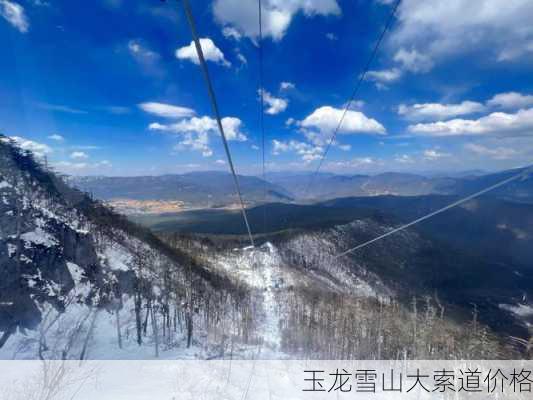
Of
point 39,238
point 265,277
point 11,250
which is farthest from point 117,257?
point 265,277

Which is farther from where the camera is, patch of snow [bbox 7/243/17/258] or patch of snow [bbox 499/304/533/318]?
patch of snow [bbox 499/304/533/318]

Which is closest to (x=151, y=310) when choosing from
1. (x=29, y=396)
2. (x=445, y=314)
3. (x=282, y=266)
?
(x=29, y=396)

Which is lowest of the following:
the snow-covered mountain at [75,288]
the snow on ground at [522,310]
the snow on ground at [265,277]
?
the snow on ground at [522,310]

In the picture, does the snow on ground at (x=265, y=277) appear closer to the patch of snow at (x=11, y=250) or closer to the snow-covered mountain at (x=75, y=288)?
the snow-covered mountain at (x=75, y=288)

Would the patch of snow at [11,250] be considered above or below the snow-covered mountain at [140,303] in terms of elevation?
above

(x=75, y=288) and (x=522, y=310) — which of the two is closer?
(x=75, y=288)

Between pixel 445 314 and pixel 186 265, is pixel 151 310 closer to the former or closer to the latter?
pixel 186 265

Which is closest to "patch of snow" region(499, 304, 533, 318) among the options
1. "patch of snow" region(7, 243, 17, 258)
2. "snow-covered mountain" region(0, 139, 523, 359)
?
"snow-covered mountain" region(0, 139, 523, 359)

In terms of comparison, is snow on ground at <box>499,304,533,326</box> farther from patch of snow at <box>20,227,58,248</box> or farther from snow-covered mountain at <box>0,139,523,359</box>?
patch of snow at <box>20,227,58,248</box>

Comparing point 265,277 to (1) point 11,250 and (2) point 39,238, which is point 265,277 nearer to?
(2) point 39,238

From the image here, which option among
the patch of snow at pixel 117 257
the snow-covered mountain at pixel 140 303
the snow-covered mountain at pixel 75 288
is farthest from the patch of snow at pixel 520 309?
the patch of snow at pixel 117 257

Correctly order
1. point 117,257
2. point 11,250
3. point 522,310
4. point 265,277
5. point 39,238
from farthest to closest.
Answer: point 522,310 → point 265,277 → point 117,257 → point 39,238 → point 11,250
